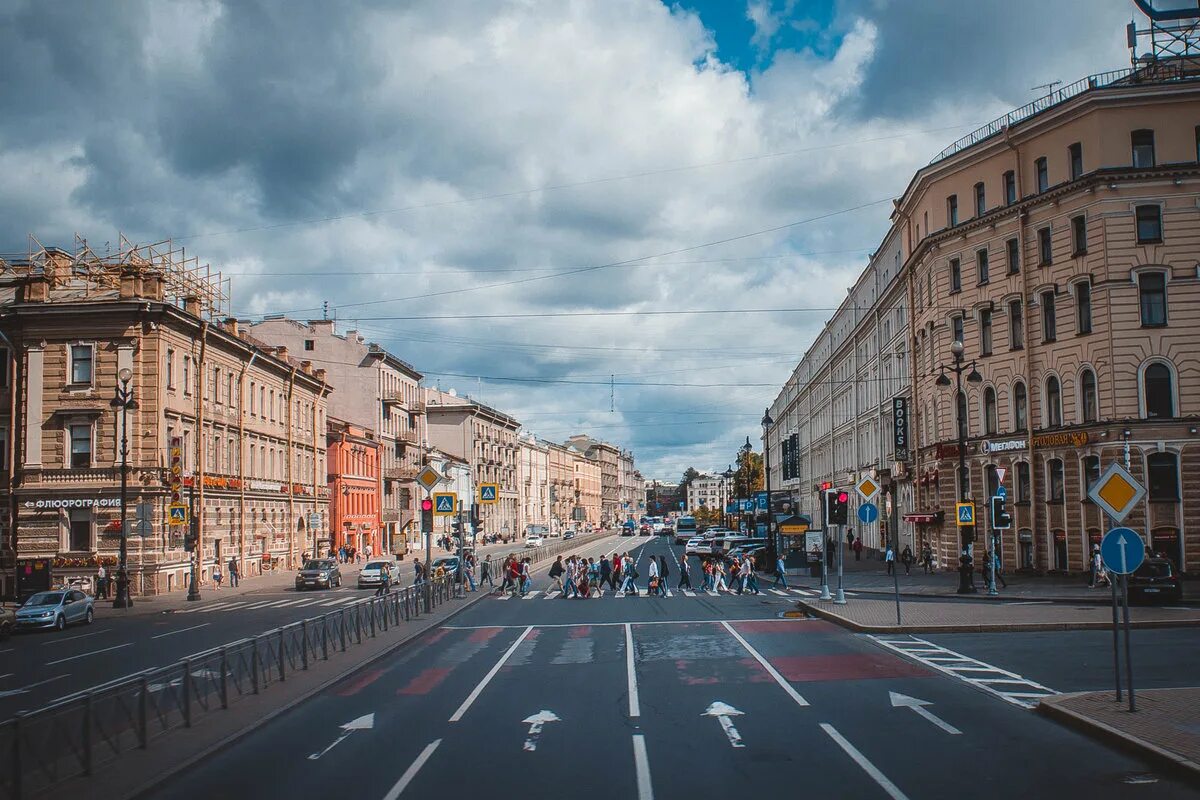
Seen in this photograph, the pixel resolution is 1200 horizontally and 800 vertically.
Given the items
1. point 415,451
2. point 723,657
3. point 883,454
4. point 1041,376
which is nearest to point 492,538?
point 415,451

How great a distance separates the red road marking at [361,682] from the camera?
61.1ft

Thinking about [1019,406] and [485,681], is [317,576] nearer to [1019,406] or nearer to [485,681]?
[1019,406]

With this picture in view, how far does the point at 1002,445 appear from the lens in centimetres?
4619

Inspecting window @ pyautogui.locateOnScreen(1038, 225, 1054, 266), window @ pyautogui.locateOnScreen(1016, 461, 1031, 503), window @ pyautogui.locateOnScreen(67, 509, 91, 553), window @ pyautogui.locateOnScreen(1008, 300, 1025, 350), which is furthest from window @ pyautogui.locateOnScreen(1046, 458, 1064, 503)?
window @ pyautogui.locateOnScreen(67, 509, 91, 553)

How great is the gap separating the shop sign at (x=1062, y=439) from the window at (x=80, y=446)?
4096 cm

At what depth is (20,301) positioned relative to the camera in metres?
48.3

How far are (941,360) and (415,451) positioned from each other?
60.0 metres

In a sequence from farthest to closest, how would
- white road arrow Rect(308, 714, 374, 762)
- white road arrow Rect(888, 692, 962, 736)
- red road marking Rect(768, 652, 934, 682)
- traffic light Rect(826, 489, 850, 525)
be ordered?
traffic light Rect(826, 489, 850, 525), red road marking Rect(768, 652, 934, 682), white road arrow Rect(888, 692, 962, 736), white road arrow Rect(308, 714, 374, 762)

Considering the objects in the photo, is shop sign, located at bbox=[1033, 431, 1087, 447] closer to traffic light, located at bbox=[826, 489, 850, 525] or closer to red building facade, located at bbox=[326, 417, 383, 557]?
traffic light, located at bbox=[826, 489, 850, 525]

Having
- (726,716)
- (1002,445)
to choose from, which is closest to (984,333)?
(1002,445)

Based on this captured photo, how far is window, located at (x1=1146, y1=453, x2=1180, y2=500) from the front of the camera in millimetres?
39469

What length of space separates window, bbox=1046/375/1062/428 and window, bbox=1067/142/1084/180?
8.10 metres

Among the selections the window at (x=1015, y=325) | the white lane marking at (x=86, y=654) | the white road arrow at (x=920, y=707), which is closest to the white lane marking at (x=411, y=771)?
the white road arrow at (x=920, y=707)

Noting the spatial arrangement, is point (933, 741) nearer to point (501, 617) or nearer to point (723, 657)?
point (723, 657)
